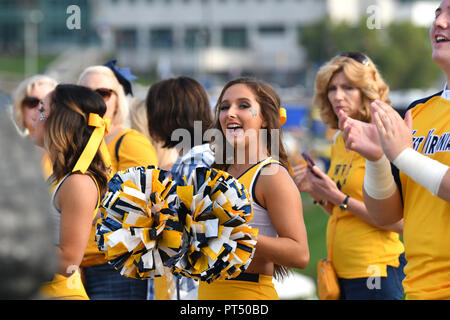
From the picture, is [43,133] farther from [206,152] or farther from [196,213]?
[196,213]

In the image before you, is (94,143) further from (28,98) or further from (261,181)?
(28,98)

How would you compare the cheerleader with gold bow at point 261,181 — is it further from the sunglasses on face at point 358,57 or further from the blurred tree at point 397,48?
the blurred tree at point 397,48

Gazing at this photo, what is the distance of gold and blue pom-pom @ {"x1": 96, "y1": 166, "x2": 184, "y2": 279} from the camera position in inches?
76.7

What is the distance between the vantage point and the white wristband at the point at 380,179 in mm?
2020

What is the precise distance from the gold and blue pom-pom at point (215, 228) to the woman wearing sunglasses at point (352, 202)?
116 cm

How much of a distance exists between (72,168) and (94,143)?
0.16 meters

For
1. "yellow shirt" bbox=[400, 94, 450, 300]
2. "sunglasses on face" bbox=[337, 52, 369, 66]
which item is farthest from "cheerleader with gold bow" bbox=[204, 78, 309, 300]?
"sunglasses on face" bbox=[337, 52, 369, 66]

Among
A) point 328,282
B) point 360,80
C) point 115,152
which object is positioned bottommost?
point 328,282

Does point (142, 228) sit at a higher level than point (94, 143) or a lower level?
lower

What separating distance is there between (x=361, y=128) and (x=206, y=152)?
1.04 m

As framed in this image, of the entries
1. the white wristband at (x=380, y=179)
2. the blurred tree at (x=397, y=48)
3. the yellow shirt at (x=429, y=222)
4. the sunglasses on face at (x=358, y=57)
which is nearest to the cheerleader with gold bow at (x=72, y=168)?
the white wristband at (x=380, y=179)

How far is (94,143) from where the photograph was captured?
2631mm

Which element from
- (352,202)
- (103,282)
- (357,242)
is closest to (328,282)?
(357,242)

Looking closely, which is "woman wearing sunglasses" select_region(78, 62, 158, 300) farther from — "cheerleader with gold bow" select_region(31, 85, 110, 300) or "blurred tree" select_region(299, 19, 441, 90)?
"blurred tree" select_region(299, 19, 441, 90)
